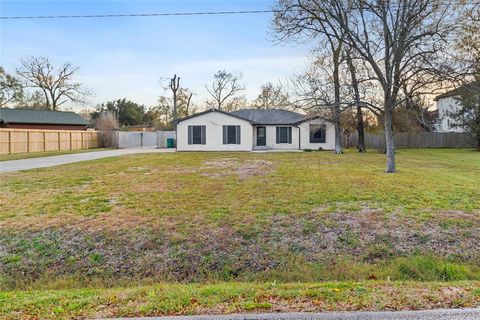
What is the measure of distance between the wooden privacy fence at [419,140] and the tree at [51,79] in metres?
34.0

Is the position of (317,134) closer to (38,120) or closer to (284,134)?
(284,134)

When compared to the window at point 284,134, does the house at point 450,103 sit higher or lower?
higher

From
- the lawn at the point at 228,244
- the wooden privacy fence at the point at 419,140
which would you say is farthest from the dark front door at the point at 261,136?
the lawn at the point at 228,244

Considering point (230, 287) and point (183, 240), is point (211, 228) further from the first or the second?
point (230, 287)

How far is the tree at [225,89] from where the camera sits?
4750 cm

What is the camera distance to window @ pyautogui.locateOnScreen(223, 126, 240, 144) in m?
25.1

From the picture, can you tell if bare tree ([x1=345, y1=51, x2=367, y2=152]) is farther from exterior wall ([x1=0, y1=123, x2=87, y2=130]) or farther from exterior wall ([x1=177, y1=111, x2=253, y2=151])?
exterior wall ([x1=0, y1=123, x2=87, y2=130])

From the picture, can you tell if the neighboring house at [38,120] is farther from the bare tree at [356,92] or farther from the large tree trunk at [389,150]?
Answer: the large tree trunk at [389,150]

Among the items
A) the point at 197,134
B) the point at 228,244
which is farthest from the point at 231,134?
the point at 228,244

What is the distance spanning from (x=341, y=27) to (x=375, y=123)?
15415 millimetres

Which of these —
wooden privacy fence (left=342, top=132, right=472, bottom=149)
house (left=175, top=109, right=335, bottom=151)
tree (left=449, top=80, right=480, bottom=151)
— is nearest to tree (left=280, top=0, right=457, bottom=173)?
house (left=175, top=109, right=335, bottom=151)

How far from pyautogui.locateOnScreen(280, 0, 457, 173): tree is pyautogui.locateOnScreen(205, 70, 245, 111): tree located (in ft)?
116

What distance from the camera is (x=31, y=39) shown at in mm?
13609

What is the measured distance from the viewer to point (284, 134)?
27.0 m
